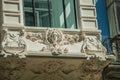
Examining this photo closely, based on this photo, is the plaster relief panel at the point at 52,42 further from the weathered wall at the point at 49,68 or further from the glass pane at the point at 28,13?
the glass pane at the point at 28,13

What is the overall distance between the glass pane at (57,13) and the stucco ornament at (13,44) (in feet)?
4.94

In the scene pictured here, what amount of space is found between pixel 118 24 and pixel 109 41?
0.89 meters

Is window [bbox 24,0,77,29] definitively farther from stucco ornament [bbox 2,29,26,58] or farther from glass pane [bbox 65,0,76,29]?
stucco ornament [bbox 2,29,26,58]

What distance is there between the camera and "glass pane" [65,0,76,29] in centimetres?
1688

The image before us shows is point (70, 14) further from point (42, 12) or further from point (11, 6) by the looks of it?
point (11, 6)

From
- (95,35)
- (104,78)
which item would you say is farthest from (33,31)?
(104,78)

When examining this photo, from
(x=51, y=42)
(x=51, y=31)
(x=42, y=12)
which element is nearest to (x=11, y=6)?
(x=42, y=12)

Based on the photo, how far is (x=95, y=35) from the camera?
1667 centimetres

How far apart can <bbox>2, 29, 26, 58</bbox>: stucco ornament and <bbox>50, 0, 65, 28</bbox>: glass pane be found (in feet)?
4.94

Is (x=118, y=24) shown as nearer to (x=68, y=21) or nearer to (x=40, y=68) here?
(x=68, y=21)

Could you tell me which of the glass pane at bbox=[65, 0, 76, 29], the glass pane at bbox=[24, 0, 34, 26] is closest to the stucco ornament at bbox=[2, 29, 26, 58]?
the glass pane at bbox=[24, 0, 34, 26]

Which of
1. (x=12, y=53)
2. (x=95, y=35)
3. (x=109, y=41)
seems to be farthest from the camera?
(x=109, y=41)

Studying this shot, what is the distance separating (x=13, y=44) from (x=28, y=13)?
152 cm

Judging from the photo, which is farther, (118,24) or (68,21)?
(118,24)
